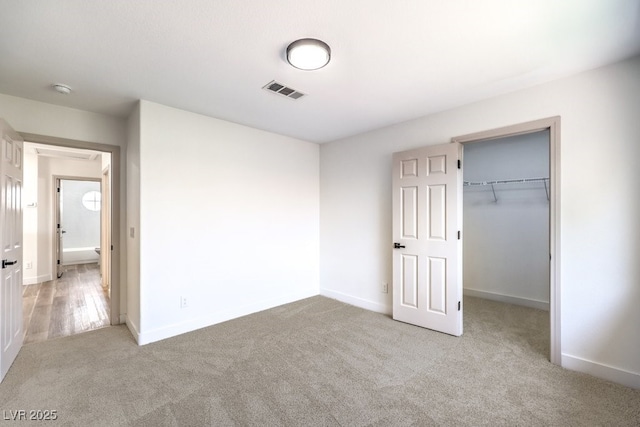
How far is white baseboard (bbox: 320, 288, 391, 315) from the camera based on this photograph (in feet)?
12.1

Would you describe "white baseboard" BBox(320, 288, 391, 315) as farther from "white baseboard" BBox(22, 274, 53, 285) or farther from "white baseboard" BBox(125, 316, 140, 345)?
"white baseboard" BBox(22, 274, 53, 285)

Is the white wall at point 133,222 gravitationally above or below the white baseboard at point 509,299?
above

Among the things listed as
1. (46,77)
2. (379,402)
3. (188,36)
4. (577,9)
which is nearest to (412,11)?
(577,9)

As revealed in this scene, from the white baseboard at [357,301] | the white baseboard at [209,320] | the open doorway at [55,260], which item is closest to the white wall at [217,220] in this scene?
the white baseboard at [209,320]

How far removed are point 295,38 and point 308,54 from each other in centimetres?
14

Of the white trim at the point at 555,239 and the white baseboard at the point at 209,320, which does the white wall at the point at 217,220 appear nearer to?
the white baseboard at the point at 209,320

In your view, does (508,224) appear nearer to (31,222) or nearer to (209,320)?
(209,320)

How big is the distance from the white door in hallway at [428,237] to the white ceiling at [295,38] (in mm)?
666

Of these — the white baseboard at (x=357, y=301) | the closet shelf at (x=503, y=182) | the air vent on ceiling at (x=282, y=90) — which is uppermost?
the air vent on ceiling at (x=282, y=90)

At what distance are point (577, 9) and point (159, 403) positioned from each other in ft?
11.8

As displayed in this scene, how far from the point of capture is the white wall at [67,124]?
273 centimetres

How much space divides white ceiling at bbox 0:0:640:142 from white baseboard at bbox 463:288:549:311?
9.55ft

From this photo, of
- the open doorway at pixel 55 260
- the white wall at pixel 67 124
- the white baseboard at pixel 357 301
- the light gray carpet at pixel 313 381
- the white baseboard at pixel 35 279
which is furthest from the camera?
the white baseboard at pixel 35 279

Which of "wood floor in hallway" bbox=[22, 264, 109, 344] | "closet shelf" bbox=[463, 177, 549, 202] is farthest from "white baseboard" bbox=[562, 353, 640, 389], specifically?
"wood floor in hallway" bbox=[22, 264, 109, 344]
